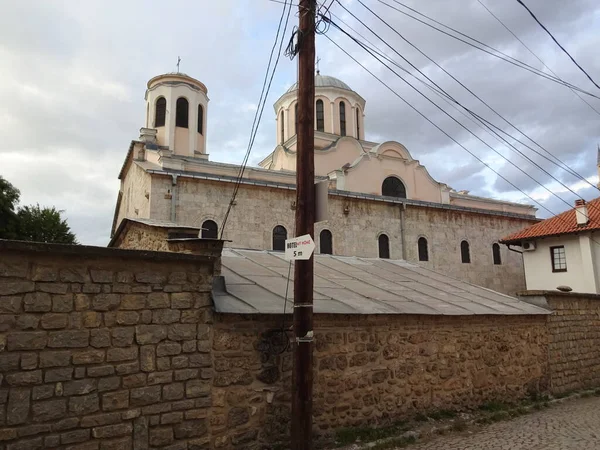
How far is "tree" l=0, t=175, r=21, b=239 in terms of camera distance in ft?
71.9

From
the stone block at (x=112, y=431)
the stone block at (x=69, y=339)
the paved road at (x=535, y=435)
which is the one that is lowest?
the paved road at (x=535, y=435)

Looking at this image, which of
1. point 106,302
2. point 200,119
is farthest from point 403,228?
point 106,302

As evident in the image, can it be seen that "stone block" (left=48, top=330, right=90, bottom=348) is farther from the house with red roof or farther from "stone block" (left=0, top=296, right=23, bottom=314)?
the house with red roof

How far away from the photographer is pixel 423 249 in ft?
74.8

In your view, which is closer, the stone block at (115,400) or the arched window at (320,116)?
the stone block at (115,400)

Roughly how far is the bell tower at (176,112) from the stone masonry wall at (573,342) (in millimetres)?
18500

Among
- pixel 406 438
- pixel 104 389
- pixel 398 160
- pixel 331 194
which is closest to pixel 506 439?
pixel 406 438

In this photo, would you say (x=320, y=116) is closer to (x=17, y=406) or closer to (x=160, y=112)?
(x=160, y=112)

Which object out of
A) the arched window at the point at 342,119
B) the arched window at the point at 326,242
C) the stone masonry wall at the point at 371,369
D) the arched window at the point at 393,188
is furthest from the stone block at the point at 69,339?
the arched window at the point at 342,119

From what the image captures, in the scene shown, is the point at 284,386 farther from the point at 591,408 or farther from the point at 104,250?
the point at 591,408

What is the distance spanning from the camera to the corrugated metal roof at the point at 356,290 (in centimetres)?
654

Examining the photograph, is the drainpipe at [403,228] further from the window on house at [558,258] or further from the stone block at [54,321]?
the stone block at [54,321]

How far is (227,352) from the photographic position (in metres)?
5.55

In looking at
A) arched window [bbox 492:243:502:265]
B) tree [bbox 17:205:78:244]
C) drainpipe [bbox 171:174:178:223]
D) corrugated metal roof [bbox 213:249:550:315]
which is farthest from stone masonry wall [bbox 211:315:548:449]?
tree [bbox 17:205:78:244]
